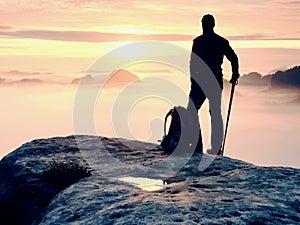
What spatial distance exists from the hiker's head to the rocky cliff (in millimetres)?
4692

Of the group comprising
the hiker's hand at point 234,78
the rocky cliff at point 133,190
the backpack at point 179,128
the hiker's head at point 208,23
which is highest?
the hiker's head at point 208,23

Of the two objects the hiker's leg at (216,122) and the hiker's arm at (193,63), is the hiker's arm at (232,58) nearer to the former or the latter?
the hiker's leg at (216,122)

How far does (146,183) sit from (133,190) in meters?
1.49

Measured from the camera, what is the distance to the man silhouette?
19.3 meters

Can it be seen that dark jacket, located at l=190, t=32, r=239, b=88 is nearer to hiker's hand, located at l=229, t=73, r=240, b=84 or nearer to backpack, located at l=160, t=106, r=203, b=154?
hiker's hand, located at l=229, t=73, r=240, b=84

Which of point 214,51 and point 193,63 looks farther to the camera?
point 193,63

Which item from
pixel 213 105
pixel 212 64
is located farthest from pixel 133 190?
pixel 212 64

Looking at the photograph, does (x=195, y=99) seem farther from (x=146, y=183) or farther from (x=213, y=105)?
(x=146, y=183)

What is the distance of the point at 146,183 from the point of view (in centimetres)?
1504

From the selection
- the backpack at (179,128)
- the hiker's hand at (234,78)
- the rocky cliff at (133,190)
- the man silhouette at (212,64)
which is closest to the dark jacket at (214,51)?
the man silhouette at (212,64)

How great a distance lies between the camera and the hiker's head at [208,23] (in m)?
19.1

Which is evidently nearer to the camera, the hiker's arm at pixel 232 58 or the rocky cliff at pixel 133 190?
the rocky cliff at pixel 133 190

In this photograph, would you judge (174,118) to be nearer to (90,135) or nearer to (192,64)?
(192,64)

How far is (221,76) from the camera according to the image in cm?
1958
